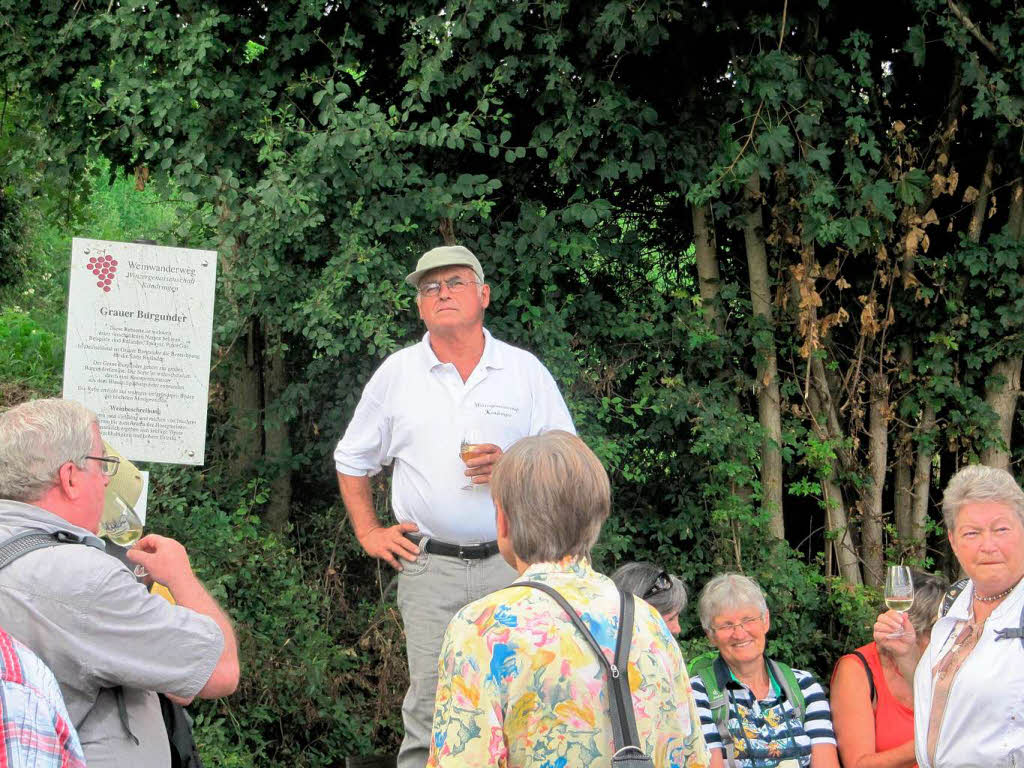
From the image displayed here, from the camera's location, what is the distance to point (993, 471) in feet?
11.7

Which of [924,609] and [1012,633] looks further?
[924,609]

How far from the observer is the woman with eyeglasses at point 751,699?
399 centimetres

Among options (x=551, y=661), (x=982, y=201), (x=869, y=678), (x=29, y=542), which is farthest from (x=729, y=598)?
(x=982, y=201)

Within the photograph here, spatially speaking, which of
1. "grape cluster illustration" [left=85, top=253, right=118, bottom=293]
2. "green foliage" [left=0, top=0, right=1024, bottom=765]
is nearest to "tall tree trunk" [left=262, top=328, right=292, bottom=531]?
"green foliage" [left=0, top=0, right=1024, bottom=765]

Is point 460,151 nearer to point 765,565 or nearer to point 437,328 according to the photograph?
point 437,328

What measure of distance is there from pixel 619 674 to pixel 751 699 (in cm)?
212

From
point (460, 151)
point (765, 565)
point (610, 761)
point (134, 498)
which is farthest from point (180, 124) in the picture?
point (610, 761)

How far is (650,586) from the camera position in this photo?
4082mm

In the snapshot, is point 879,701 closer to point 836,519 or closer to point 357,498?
point 357,498

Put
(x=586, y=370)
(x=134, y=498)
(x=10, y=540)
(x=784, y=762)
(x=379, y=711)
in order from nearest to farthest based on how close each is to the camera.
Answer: (x=10, y=540) → (x=134, y=498) → (x=784, y=762) → (x=379, y=711) → (x=586, y=370)

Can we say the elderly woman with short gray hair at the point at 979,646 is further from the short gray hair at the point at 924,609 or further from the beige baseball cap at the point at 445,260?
the beige baseball cap at the point at 445,260

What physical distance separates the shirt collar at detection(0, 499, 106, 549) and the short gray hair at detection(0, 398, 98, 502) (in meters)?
0.04

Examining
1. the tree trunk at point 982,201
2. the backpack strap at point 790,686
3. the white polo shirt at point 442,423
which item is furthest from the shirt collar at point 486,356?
the tree trunk at point 982,201

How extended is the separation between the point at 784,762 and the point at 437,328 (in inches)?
76.5
